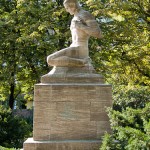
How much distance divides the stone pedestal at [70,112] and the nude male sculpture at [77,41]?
1.95 feet

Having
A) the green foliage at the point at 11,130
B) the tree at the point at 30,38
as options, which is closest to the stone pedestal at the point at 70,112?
the green foliage at the point at 11,130

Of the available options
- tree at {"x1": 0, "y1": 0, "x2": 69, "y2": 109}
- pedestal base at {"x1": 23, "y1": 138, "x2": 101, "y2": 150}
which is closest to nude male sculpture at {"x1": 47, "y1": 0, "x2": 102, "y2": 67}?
pedestal base at {"x1": 23, "y1": 138, "x2": 101, "y2": 150}

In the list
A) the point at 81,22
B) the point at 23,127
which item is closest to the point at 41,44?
the point at 23,127

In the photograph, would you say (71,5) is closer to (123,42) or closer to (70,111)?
(70,111)

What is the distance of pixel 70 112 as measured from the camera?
812 cm

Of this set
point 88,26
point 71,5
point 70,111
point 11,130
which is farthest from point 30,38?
point 70,111

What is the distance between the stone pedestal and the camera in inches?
317

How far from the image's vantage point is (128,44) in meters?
18.5

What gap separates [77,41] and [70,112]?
1.85 metres

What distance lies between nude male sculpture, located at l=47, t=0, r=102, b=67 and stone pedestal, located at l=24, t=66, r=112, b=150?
60 centimetres

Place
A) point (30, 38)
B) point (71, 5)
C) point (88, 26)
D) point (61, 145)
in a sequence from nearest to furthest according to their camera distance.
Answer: point (61, 145)
point (88, 26)
point (71, 5)
point (30, 38)

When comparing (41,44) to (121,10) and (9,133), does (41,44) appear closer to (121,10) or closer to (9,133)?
(121,10)

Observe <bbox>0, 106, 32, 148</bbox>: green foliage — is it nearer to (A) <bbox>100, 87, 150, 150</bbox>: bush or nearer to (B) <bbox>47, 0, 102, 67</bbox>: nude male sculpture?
(B) <bbox>47, 0, 102, 67</bbox>: nude male sculpture

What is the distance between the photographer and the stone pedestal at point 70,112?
26.4ft
